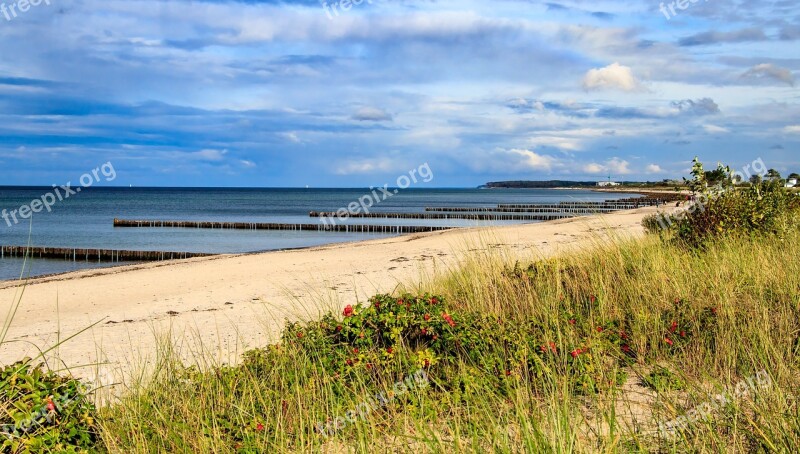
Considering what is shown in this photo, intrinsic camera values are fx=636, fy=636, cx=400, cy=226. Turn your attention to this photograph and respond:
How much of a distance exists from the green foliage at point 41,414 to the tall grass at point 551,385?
156 millimetres

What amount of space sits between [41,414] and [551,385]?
2933 millimetres

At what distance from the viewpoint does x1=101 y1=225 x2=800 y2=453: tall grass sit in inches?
133

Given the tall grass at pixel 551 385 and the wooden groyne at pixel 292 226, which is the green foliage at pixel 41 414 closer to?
the tall grass at pixel 551 385

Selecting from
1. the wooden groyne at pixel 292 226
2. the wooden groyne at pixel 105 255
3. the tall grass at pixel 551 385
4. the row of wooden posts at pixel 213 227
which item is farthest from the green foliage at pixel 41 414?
the wooden groyne at pixel 292 226

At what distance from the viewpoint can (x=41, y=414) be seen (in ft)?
10.8

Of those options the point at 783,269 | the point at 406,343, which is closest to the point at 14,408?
the point at 406,343

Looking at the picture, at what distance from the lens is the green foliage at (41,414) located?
10.3ft

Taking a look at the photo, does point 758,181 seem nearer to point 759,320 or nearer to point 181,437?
point 759,320

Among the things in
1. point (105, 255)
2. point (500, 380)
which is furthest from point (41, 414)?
point (105, 255)

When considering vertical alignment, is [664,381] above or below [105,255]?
above

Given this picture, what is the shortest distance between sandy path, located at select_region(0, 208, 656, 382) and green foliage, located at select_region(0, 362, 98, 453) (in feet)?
3.25

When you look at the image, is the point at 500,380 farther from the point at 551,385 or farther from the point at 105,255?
the point at 105,255
